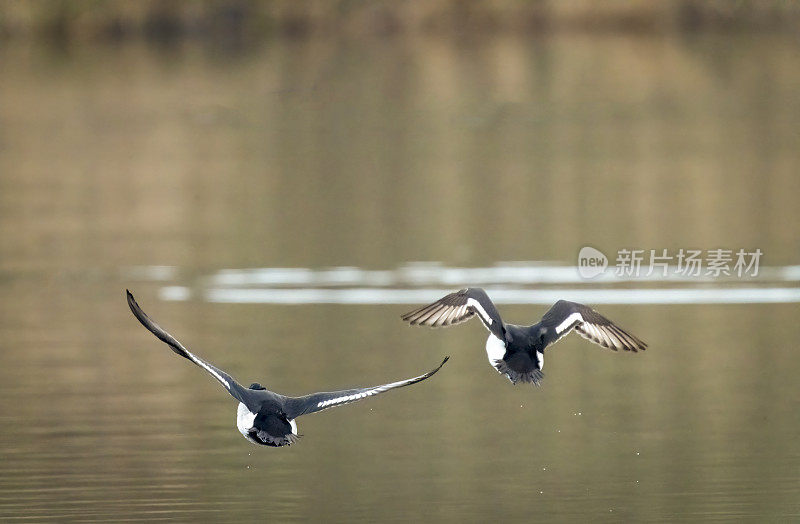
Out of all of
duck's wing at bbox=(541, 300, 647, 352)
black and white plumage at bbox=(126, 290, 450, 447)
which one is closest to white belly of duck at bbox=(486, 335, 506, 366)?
duck's wing at bbox=(541, 300, 647, 352)

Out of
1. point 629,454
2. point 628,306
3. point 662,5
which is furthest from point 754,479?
point 662,5

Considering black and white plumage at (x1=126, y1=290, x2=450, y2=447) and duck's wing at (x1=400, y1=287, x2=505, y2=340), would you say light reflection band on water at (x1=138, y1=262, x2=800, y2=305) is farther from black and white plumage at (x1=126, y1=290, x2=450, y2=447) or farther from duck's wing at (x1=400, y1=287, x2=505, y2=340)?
black and white plumage at (x1=126, y1=290, x2=450, y2=447)

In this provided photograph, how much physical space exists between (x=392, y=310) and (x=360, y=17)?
40220mm

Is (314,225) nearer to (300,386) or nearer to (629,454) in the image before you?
(300,386)

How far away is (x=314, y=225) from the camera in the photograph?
1769cm

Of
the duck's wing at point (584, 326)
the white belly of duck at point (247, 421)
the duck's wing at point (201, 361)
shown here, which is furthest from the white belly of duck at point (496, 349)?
the duck's wing at point (201, 361)

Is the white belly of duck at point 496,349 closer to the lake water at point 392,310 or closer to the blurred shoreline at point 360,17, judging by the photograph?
the lake water at point 392,310

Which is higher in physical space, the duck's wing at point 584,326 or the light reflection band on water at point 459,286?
the light reflection band on water at point 459,286

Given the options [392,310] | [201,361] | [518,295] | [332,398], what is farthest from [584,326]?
[518,295]

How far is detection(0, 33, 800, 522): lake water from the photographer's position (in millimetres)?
8867

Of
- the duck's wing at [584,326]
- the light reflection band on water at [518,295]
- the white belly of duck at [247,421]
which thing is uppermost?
the light reflection band on water at [518,295]

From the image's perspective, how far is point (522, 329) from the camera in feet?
28.9

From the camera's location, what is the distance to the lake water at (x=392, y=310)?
8867 mm

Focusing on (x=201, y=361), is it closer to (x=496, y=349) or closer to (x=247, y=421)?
(x=247, y=421)
